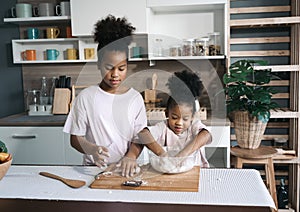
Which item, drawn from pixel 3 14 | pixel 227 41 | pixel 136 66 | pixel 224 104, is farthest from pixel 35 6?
pixel 224 104

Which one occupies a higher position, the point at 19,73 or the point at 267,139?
the point at 19,73

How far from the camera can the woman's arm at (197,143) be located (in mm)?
1201

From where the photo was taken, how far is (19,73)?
3049 mm

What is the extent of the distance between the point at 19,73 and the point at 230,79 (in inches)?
77.4

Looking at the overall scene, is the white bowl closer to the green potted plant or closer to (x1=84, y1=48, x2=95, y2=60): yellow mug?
the green potted plant

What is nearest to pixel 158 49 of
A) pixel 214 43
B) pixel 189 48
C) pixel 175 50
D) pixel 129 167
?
pixel 175 50

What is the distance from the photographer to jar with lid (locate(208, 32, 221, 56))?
2.49m

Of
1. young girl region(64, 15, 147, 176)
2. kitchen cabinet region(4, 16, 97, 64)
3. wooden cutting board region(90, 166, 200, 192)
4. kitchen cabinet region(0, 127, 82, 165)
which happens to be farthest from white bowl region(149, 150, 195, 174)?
kitchen cabinet region(4, 16, 97, 64)

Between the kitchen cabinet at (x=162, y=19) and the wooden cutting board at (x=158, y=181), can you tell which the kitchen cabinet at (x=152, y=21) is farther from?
the wooden cutting board at (x=158, y=181)

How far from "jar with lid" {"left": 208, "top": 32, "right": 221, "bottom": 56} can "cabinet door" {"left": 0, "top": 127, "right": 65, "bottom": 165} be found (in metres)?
1.29

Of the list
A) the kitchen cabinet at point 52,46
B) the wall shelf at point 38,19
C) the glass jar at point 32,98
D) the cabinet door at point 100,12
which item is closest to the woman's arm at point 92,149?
the cabinet door at point 100,12

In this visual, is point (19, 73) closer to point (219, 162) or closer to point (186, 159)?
point (219, 162)

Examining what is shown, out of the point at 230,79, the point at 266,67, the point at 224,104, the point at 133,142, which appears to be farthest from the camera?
the point at 266,67

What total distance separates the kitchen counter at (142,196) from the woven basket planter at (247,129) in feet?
3.50
